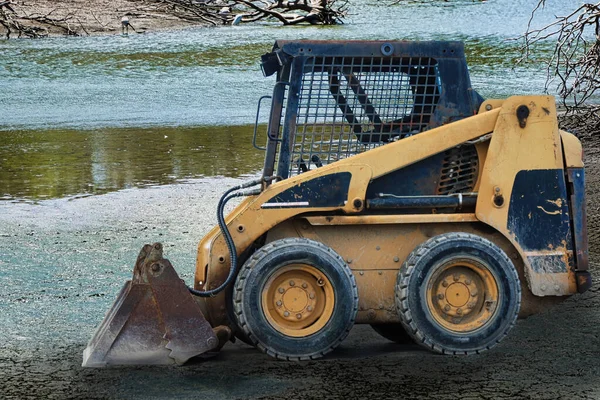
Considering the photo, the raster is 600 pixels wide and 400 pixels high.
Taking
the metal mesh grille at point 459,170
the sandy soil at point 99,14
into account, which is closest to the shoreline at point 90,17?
the sandy soil at point 99,14

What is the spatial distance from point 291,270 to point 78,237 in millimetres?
3433

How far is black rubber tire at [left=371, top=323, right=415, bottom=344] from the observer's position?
18.9 ft

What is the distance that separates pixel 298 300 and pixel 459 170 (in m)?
1.04

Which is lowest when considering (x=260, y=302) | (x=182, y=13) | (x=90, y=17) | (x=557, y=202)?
(x=260, y=302)

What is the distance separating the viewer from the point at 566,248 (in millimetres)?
5555

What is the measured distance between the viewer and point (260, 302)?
5277mm

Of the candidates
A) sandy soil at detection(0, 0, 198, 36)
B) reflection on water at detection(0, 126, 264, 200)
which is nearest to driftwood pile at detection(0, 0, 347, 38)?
sandy soil at detection(0, 0, 198, 36)

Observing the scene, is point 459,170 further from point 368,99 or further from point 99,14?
point 99,14

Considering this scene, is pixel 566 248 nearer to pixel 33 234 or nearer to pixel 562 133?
pixel 562 133

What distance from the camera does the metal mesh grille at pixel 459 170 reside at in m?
5.58

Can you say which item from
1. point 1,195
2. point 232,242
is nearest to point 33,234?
point 1,195

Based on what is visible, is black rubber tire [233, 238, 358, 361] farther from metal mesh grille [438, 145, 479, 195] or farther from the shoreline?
the shoreline

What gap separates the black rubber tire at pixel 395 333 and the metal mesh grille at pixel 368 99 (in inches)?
36.0

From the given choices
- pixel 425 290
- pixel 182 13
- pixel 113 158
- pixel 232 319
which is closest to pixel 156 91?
pixel 113 158
